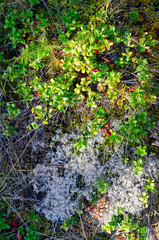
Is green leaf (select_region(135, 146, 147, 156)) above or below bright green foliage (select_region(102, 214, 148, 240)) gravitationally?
above

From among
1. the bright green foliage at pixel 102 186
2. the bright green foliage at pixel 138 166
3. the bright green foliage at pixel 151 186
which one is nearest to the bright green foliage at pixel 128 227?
the bright green foliage at pixel 102 186

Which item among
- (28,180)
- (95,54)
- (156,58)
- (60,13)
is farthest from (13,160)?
(156,58)

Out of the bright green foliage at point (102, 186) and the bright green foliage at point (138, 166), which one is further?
the bright green foliage at point (102, 186)

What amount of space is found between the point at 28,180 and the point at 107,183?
1.55 m

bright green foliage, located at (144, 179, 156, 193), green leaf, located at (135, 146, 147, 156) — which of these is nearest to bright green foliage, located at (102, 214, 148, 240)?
bright green foliage, located at (144, 179, 156, 193)

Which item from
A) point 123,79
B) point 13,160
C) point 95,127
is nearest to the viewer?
point 95,127

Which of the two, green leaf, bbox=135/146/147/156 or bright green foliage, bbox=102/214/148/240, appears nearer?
green leaf, bbox=135/146/147/156

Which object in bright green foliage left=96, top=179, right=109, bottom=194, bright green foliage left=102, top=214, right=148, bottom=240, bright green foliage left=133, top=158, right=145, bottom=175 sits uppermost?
bright green foliage left=133, top=158, right=145, bottom=175

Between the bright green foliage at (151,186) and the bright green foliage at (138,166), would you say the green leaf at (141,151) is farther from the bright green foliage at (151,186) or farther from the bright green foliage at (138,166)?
the bright green foliage at (151,186)

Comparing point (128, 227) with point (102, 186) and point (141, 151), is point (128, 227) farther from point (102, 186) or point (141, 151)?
point (141, 151)

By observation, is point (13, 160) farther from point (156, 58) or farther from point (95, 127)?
point (156, 58)

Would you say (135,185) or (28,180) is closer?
(135,185)

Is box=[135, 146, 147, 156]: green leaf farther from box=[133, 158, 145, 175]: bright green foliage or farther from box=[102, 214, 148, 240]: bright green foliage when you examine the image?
box=[102, 214, 148, 240]: bright green foliage

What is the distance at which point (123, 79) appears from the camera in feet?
11.8
